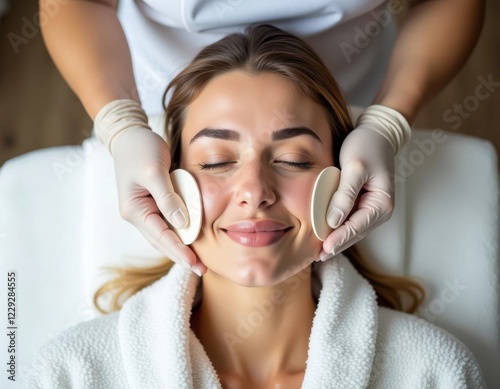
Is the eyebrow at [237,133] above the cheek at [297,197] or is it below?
above

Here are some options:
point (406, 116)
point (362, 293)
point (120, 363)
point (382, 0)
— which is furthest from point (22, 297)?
point (382, 0)

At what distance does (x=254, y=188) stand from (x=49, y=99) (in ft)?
6.12

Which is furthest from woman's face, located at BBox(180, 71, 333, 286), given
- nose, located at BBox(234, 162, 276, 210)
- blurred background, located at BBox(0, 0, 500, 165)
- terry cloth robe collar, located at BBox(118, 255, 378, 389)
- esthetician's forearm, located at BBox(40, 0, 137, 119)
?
blurred background, located at BBox(0, 0, 500, 165)

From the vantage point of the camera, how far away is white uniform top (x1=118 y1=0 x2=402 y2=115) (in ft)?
4.86

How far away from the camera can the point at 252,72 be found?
1328 millimetres

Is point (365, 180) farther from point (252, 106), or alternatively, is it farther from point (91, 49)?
point (91, 49)

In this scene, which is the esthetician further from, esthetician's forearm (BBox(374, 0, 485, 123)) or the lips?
the lips

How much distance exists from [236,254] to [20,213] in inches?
28.9

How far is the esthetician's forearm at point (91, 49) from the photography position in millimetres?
1504

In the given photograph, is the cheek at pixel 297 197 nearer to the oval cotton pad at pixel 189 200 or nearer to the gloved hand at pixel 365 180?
the gloved hand at pixel 365 180

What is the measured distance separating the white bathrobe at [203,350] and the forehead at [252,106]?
0.36 m

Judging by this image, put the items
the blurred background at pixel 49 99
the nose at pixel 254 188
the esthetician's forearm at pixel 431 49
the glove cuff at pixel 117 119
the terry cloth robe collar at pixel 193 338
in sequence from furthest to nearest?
the blurred background at pixel 49 99 → the esthetician's forearm at pixel 431 49 → the glove cuff at pixel 117 119 → the terry cloth robe collar at pixel 193 338 → the nose at pixel 254 188

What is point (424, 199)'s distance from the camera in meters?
1.70

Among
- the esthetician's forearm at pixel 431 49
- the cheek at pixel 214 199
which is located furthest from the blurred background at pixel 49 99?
the cheek at pixel 214 199
